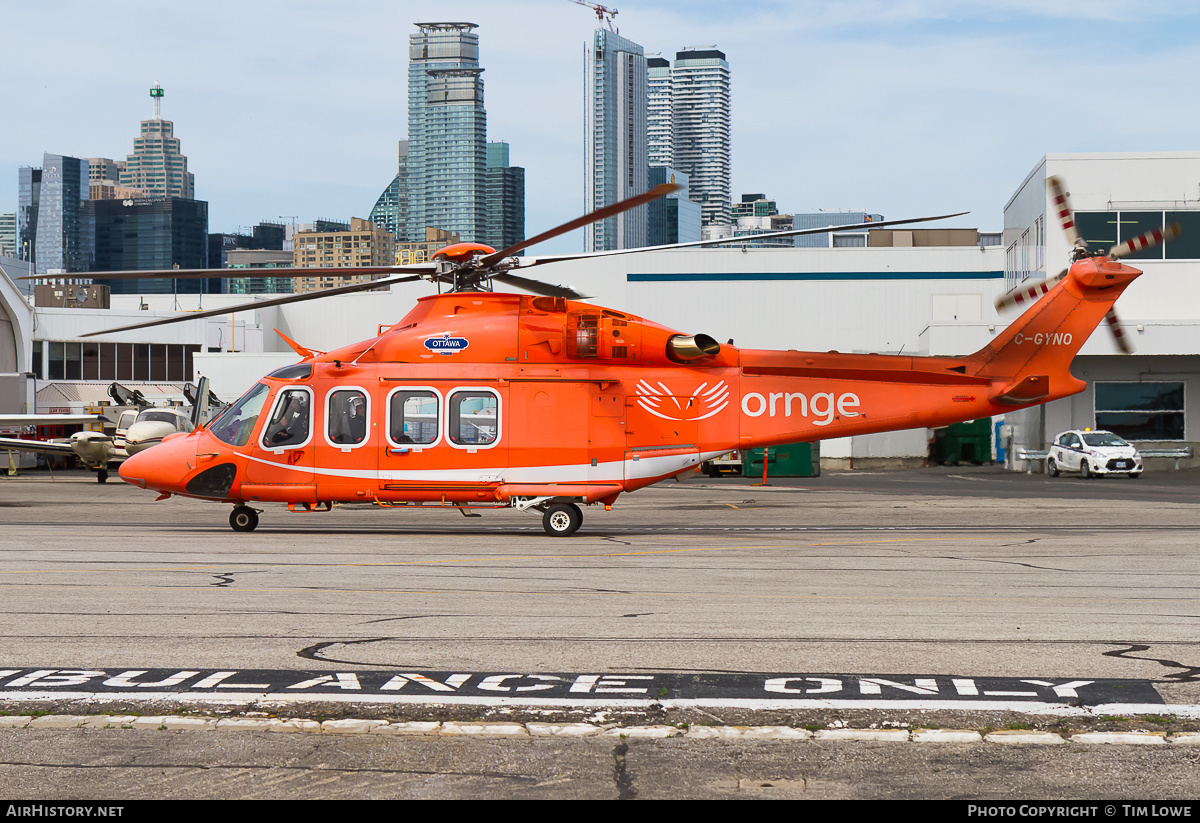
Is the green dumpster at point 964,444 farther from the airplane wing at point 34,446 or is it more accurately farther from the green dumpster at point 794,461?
the airplane wing at point 34,446

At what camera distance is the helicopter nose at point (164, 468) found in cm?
1822

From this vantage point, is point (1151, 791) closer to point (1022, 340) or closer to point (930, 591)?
point (930, 591)

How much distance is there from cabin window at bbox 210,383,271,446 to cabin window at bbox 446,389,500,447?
3169mm

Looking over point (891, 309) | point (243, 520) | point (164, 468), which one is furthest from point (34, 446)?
point (891, 309)

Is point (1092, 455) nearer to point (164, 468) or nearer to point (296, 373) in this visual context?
point (296, 373)

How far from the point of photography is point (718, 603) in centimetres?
1027

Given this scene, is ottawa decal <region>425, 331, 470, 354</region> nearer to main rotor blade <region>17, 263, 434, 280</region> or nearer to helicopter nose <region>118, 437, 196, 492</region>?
main rotor blade <region>17, 263, 434, 280</region>

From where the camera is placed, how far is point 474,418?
59.0 ft

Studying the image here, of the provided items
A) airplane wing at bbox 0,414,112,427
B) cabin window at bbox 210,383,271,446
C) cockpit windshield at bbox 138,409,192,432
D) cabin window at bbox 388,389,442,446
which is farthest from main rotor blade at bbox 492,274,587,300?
cockpit windshield at bbox 138,409,192,432

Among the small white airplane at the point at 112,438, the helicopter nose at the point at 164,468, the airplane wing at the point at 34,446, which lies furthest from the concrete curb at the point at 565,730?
the small white airplane at the point at 112,438

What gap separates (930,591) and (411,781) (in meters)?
7.25

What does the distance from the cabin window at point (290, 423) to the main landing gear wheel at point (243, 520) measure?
1.26 metres

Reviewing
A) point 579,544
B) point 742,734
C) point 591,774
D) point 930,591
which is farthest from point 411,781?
point 579,544
